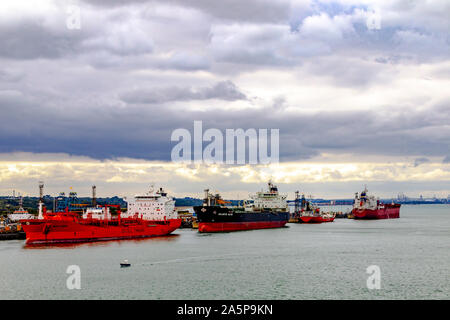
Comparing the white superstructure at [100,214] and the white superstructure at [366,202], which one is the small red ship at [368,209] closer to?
the white superstructure at [366,202]

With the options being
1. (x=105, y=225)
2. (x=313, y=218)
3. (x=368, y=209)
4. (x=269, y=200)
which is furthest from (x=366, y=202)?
(x=105, y=225)

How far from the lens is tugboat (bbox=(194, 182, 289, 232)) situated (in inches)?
3698

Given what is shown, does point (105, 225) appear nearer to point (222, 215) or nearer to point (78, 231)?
point (78, 231)

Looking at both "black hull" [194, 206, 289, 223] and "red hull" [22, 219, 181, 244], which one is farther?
"black hull" [194, 206, 289, 223]

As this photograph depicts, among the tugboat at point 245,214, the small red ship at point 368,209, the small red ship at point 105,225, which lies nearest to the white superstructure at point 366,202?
the small red ship at point 368,209

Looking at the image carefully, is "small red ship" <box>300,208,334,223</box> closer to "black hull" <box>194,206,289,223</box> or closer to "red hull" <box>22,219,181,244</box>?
"black hull" <box>194,206,289,223</box>

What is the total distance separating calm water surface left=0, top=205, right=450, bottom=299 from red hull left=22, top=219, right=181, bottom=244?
10.4 feet

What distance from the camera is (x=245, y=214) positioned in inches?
3964

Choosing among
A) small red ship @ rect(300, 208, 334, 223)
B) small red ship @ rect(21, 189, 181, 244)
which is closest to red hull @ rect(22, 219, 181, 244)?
small red ship @ rect(21, 189, 181, 244)

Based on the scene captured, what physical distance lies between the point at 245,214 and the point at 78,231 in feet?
123

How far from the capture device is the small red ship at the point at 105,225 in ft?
231
